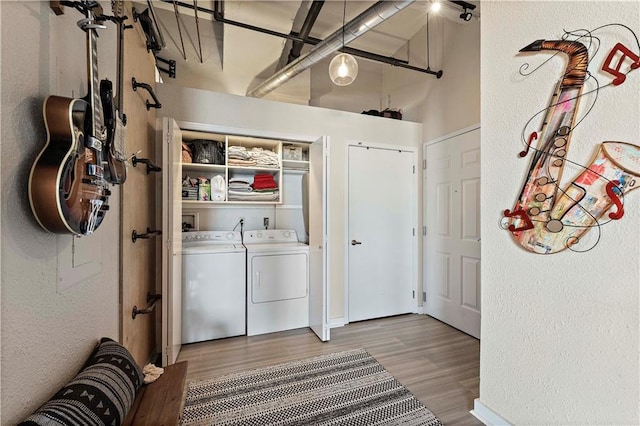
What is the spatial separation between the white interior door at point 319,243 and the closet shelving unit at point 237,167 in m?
0.43

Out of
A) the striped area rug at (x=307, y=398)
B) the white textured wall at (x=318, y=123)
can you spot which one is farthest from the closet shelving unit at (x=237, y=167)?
the striped area rug at (x=307, y=398)

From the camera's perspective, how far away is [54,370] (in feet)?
2.95

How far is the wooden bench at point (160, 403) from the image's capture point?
1015mm

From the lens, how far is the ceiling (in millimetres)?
2742

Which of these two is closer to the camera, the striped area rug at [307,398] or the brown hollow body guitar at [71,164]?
the brown hollow body guitar at [71,164]

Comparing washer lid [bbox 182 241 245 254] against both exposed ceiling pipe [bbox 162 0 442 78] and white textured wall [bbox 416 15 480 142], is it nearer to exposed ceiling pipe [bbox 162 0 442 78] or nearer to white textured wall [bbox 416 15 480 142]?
exposed ceiling pipe [bbox 162 0 442 78]

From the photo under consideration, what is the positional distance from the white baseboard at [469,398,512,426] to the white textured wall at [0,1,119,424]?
2027mm

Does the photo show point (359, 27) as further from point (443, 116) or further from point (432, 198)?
point (432, 198)

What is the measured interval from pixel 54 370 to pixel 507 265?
1.99 m

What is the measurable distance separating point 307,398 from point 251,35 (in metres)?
3.33

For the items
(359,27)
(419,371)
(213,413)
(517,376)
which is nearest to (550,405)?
(517,376)

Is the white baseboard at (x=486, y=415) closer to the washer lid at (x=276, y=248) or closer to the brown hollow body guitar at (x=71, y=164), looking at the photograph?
the washer lid at (x=276, y=248)

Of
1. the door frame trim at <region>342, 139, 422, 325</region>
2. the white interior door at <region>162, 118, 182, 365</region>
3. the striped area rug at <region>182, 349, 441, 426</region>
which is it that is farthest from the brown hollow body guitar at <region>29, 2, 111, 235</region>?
the door frame trim at <region>342, 139, 422, 325</region>

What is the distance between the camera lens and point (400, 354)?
241cm
